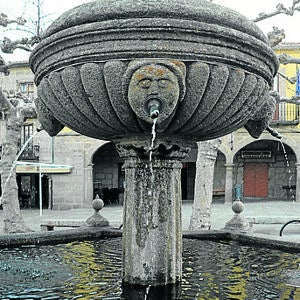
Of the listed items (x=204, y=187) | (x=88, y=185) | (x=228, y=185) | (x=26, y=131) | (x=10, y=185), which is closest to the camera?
(x=204, y=187)

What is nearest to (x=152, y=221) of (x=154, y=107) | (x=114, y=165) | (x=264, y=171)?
(x=154, y=107)

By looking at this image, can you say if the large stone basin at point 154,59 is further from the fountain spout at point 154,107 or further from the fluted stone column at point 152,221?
the fluted stone column at point 152,221

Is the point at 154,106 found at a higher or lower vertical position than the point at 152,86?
lower

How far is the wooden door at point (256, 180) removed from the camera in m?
26.9

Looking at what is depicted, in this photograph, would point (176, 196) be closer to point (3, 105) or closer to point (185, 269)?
point (185, 269)

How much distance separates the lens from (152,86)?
8.94 ft

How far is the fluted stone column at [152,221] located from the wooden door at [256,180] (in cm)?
2428

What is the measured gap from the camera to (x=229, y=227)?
21.2 ft

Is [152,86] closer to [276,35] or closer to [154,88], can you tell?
[154,88]

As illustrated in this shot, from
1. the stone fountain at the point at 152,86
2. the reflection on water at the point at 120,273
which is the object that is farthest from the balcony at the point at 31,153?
the stone fountain at the point at 152,86

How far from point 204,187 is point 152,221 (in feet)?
21.2

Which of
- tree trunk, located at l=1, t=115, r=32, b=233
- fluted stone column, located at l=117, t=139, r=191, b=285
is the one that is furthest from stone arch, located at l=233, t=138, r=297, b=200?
fluted stone column, located at l=117, t=139, r=191, b=285

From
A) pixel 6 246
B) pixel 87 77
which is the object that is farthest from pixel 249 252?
pixel 87 77

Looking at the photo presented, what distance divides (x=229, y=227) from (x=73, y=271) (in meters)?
2.94
